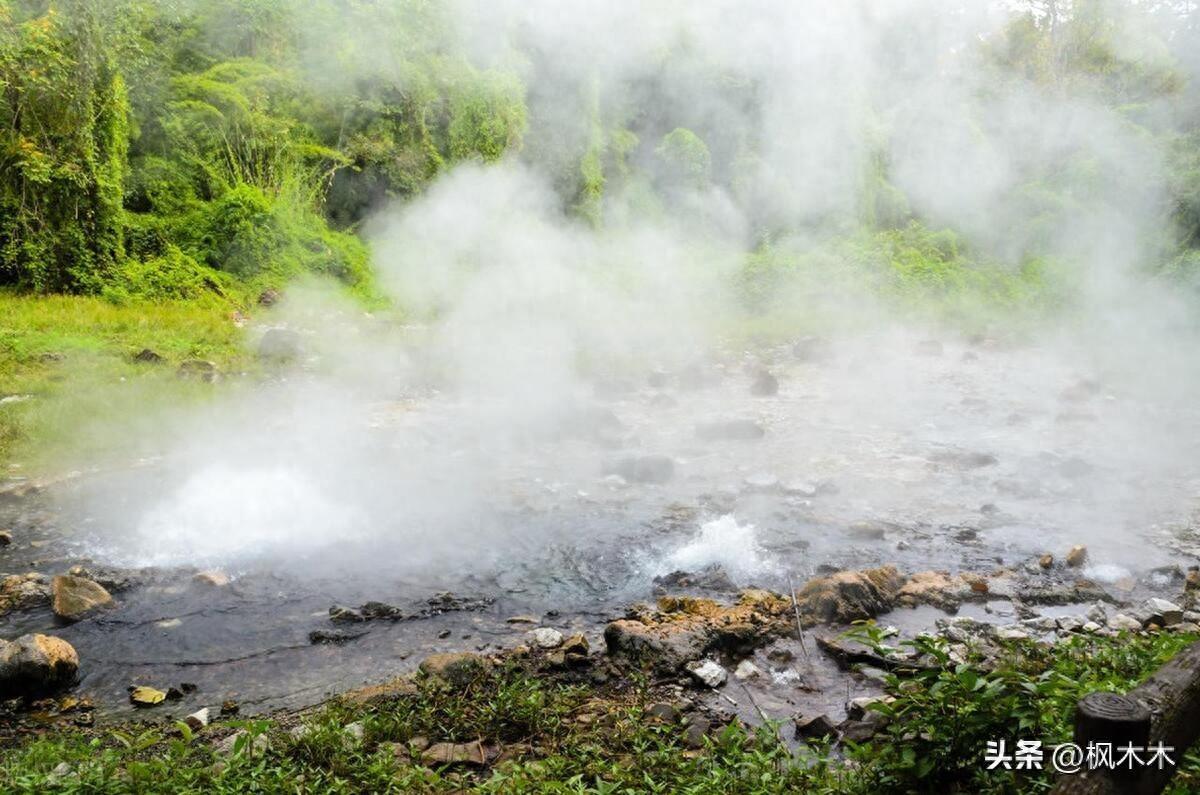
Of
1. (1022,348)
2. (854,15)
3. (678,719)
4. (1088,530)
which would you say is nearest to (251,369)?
(678,719)

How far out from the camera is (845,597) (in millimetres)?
3492

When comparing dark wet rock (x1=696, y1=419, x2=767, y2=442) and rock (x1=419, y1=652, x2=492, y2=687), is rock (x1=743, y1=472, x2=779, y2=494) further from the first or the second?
rock (x1=419, y1=652, x2=492, y2=687)

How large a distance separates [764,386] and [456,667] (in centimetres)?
604

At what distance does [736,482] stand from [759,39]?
1352 centimetres

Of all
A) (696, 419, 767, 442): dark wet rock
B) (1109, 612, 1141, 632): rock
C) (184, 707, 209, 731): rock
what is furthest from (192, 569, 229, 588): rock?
(1109, 612, 1141, 632): rock

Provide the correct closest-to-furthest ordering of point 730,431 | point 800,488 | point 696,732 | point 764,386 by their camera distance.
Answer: point 696,732 → point 800,488 → point 730,431 → point 764,386

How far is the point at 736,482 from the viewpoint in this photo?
18.1 ft

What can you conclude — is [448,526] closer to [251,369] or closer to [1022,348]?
[251,369]

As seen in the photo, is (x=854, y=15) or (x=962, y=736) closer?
(x=962, y=736)

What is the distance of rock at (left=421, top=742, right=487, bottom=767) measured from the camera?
230cm

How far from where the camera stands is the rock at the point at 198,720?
8.50ft

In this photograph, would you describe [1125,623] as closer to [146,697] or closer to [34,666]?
[146,697]

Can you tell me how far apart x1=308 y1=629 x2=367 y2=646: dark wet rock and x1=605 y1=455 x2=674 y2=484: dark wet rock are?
8.55 feet

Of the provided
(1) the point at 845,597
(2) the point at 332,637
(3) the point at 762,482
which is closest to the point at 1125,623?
(1) the point at 845,597
